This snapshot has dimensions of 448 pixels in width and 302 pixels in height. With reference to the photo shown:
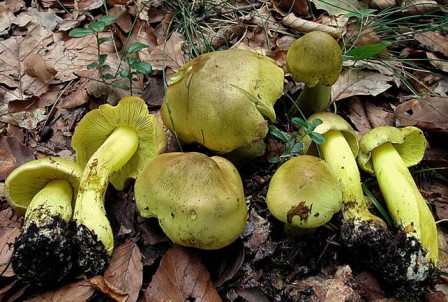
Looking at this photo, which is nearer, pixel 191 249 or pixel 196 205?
pixel 196 205

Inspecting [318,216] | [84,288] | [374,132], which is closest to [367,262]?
[318,216]

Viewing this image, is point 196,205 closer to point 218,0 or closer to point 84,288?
point 84,288

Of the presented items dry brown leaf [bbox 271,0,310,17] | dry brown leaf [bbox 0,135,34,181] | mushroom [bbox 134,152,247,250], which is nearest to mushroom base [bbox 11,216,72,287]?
mushroom [bbox 134,152,247,250]

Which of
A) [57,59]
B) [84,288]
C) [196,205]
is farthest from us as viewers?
[57,59]

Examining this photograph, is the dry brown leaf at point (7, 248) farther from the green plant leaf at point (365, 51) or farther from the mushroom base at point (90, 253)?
the green plant leaf at point (365, 51)

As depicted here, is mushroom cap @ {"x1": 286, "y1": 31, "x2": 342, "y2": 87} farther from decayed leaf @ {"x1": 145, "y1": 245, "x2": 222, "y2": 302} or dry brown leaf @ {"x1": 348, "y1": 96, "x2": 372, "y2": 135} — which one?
decayed leaf @ {"x1": 145, "y1": 245, "x2": 222, "y2": 302}

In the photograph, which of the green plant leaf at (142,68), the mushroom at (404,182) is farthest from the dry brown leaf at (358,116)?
the green plant leaf at (142,68)
